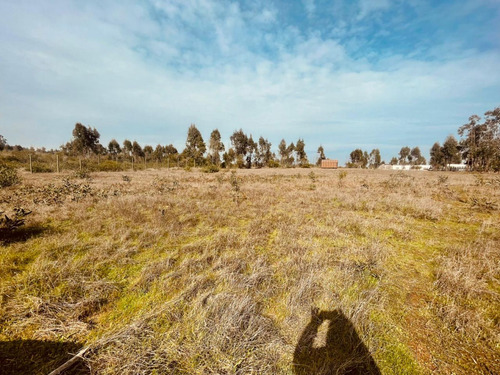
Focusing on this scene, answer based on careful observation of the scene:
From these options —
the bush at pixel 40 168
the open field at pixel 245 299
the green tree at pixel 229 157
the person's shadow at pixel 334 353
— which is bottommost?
the person's shadow at pixel 334 353

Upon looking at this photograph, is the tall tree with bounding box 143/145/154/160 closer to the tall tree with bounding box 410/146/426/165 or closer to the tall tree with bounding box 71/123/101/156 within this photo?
the tall tree with bounding box 71/123/101/156

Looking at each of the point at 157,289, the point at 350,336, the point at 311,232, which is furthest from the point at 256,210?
the point at 350,336

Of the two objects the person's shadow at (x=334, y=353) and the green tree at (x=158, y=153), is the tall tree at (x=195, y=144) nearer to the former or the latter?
the green tree at (x=158, y=153)

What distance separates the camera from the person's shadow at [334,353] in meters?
2.35

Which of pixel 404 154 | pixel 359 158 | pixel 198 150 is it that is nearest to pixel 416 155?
Answer: pixel 404 154

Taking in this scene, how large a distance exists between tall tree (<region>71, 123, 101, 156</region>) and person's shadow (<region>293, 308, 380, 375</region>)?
176ft

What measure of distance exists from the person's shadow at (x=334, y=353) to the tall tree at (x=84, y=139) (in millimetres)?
53528

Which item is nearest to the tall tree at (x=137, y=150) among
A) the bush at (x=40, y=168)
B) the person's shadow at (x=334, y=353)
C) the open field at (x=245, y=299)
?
the bush at (x=40, y=168)

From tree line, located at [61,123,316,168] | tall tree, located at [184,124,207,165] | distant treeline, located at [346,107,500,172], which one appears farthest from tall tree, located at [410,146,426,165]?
tall tree, located at [184,124,207,165]

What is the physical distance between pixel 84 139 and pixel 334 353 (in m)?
54.3

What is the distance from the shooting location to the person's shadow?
235cm

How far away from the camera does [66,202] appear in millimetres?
9047

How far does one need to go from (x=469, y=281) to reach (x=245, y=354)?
473cm

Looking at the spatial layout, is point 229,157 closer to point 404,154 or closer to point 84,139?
point 84,139
